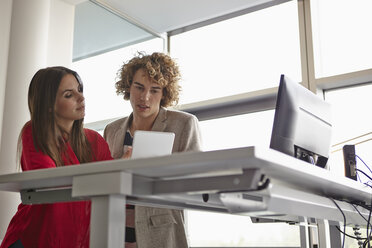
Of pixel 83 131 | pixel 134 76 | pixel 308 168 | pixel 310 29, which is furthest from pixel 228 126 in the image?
pixel 308 168

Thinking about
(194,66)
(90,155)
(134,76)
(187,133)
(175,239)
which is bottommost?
(175,239)

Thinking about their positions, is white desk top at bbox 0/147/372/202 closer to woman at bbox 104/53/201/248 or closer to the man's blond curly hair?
woman at bbox 104/53/201/248

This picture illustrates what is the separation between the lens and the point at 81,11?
11.8ft

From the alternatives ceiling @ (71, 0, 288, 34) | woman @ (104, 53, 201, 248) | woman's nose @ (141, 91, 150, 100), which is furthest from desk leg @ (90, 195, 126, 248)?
ceiling @ (71, 0, 288, 34)

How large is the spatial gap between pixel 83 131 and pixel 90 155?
0.37ft

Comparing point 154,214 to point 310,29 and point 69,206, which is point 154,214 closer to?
point 69,206

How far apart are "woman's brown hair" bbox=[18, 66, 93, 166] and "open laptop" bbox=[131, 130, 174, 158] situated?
455 millimetres

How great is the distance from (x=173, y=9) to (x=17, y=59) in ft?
4.83

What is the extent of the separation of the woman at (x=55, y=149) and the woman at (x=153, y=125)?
41 centimetres

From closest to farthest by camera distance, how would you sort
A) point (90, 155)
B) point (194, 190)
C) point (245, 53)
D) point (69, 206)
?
1. point (194, 190)
2. point (69, 206)
3. point (90, 155)
4. point (245, 53)

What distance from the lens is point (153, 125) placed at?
2.31 meters

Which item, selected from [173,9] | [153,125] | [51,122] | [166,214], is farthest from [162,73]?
[173,9]

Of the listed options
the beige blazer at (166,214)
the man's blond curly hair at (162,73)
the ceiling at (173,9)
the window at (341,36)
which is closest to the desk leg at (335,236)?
the beige blazer at (166,214)

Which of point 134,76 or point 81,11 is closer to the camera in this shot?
point 134,76
